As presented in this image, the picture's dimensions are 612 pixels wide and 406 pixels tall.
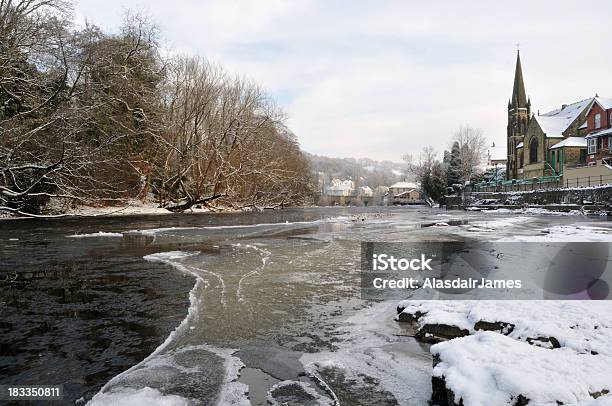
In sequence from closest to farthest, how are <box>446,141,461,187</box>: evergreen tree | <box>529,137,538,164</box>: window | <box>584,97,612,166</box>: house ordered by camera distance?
<box>584,97,612,166</box>: house, <box>529,137,538,164</box>: window, <box>446,141,461,187</box>: evergreen tree

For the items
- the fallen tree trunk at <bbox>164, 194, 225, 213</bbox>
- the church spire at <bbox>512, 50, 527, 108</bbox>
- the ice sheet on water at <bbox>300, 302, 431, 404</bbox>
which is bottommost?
the ice sheet on water at <bbox>300, 302, 431, 404</bbox>

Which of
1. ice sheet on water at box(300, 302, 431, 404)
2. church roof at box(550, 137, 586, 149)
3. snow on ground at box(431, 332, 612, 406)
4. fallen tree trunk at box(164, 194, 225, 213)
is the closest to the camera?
snow on ground at box(431, 332, 612, 406)

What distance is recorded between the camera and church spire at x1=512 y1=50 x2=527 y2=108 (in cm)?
7062

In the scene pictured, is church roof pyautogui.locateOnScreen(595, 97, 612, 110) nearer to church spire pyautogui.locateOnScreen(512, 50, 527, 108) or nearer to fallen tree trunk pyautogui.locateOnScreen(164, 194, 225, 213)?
church spire pyautogui.locateOnScreen(512, 50, 527, 108)

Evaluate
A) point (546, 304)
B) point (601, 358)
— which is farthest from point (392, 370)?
point (546, 304)

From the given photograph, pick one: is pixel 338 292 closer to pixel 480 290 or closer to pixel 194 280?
pixel 480 290

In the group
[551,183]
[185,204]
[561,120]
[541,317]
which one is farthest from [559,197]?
[541,317]

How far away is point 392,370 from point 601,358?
1823 mm

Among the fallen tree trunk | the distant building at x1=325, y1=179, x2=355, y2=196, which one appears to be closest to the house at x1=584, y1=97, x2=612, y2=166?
the fallen tree trunk

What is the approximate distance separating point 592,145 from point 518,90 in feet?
88.7

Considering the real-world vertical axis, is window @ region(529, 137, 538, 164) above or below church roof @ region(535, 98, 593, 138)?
below

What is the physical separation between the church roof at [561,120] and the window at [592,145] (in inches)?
331

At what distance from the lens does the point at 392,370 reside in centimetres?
428

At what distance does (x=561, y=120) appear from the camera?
58375 millimetres
